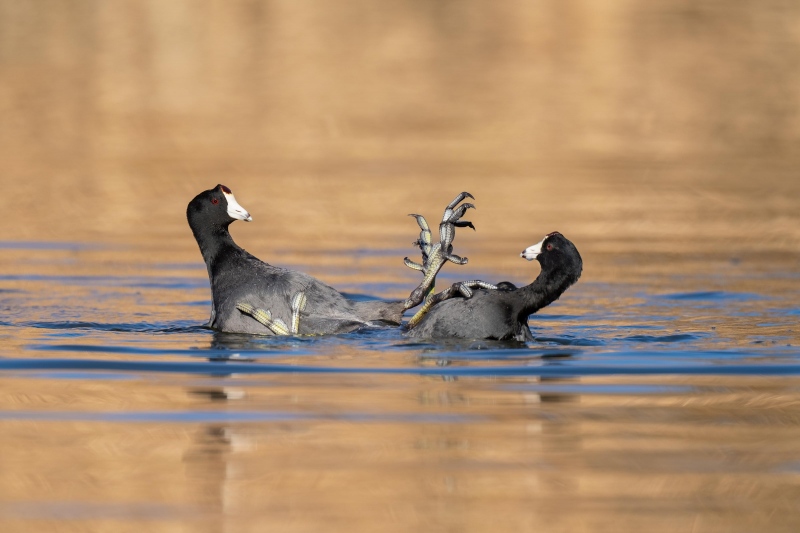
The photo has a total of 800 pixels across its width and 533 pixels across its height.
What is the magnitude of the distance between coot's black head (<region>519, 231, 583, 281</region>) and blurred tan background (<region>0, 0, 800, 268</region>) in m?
4.07

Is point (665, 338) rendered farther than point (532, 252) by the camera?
Yes

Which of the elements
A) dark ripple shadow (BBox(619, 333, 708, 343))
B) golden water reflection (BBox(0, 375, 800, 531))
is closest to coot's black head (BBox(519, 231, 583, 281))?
dark ripple shadow (BBox(619, 333, 708, 343))

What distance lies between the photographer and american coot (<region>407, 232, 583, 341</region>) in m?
8.27

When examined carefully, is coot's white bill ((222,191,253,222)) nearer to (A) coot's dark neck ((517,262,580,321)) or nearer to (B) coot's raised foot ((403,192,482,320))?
(B) coot's raised foot ((403,192,482,320))

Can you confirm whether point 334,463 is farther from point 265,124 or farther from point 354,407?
point 265,124

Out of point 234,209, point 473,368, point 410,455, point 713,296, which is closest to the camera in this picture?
point 410,455

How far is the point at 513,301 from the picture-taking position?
8344 millimetres

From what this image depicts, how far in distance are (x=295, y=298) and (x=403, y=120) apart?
42.0 ft

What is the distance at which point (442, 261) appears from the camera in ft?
28.8

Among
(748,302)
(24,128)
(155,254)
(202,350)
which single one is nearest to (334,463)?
(202,350)

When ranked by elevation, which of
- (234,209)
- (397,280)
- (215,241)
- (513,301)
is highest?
(234,209)

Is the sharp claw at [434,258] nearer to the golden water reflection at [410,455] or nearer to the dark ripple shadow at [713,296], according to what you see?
the golden water reflection at [410,455]

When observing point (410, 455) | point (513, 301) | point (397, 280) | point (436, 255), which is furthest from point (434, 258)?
point (410, 455)

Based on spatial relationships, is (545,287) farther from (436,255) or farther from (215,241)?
(215,241)
